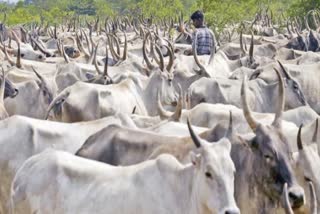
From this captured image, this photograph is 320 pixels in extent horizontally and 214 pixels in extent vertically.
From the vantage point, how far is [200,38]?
16.0 metres

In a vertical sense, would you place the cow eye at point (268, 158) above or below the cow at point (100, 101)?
above

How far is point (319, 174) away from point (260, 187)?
0.56m

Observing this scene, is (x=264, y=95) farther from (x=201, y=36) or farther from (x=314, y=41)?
(x=314, y=41)

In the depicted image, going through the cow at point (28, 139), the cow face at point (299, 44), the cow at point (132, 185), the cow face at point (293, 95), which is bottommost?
the cow face at point (299, 44)

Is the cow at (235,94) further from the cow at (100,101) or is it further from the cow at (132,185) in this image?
the cow at (132,185)

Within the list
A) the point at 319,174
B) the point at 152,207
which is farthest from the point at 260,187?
the point at 152,207

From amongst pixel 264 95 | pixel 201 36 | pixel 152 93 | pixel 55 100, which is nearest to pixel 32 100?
pixel 55 100

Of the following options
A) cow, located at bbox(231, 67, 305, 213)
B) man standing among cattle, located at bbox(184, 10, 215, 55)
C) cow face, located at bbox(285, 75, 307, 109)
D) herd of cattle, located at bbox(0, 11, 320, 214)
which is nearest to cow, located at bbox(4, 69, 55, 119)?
herd of cattle, located at bbox(0, 11, 320, 214)

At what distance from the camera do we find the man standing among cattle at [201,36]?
50.0ft

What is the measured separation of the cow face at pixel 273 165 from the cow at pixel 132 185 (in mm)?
655

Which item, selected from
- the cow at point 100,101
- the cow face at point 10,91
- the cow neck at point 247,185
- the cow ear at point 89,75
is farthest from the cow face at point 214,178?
the cow ear at point 89,75

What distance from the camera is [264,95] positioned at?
1248cm

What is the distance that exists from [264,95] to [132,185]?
649cm

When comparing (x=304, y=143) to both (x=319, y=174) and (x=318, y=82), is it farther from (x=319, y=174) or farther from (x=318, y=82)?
(x=318, y=82)
